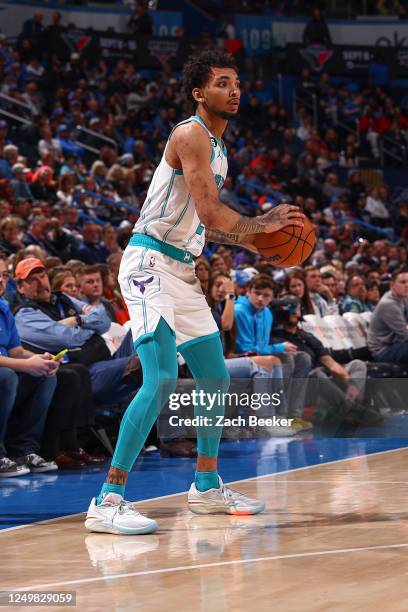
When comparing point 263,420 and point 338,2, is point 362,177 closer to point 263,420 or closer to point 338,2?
point 338,2

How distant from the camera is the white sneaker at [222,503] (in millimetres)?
5488

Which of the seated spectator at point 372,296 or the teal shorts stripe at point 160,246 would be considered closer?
the teal shorts stripe at point 160,246

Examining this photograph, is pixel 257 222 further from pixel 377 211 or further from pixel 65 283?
pixel 377 211

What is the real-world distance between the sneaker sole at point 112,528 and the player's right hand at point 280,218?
57.1 inches

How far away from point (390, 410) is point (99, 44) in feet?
46.9

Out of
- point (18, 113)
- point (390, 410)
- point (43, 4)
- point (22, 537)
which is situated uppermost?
point (43, 4)

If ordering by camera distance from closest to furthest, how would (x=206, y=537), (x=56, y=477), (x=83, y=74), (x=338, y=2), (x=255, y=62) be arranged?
(x=206, y=537) → (x=56, y=477) → (x=83, y=74) → (x=255, y=62) → (x=338, y=2)

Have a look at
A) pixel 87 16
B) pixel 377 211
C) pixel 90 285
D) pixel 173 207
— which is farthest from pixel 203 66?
pixel 87 16

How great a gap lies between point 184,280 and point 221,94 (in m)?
0.91

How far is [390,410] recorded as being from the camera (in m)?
10.3

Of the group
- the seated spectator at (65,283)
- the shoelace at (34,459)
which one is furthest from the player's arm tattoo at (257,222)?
the seated spectator at (65,283)

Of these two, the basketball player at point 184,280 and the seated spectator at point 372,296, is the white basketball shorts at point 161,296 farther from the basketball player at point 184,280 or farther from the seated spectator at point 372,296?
the seated spectator at point 372,296

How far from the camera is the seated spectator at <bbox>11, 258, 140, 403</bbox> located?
304 inches

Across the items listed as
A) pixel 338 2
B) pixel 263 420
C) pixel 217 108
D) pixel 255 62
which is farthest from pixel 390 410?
pixel 338 2
